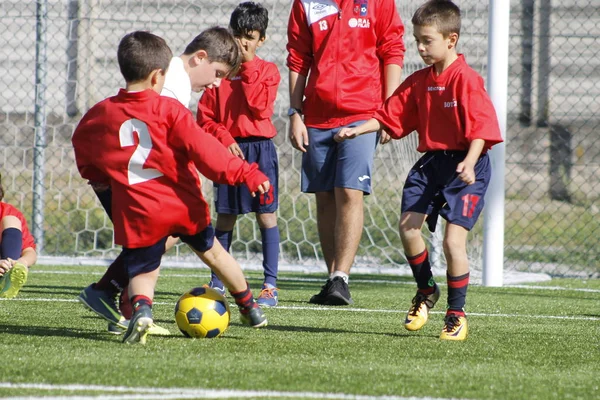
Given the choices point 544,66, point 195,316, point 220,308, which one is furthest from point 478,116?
point 544,66

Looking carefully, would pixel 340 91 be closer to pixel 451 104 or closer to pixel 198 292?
pixel 451 104

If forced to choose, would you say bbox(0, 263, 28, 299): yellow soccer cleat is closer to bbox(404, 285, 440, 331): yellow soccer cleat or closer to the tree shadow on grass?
the tree shadow on grass

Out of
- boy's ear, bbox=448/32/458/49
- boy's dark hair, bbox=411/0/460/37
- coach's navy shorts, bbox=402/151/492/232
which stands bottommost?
coach's navy shorts, bbox=402/151/492/232

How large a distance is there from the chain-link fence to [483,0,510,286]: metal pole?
4.50 feet

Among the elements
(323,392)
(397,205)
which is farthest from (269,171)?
(397,205)

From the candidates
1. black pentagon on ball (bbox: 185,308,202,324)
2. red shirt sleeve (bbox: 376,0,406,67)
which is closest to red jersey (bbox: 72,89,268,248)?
black pentagon on ball (bbox: 185,308,202,324)

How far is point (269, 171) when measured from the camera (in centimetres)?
599

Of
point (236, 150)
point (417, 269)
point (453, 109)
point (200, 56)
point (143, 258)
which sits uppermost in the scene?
point (200, 56)

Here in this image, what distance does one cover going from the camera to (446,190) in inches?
171

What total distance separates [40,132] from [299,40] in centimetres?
364

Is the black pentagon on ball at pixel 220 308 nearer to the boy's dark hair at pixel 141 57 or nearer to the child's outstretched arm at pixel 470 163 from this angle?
the boy's dark hair at pixel 141 57

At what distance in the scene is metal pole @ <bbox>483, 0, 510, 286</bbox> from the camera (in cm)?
730

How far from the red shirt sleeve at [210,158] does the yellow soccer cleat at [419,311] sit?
1.06 meters

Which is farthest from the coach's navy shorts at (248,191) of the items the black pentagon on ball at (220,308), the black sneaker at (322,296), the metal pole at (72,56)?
the metal pole at (72,56)
